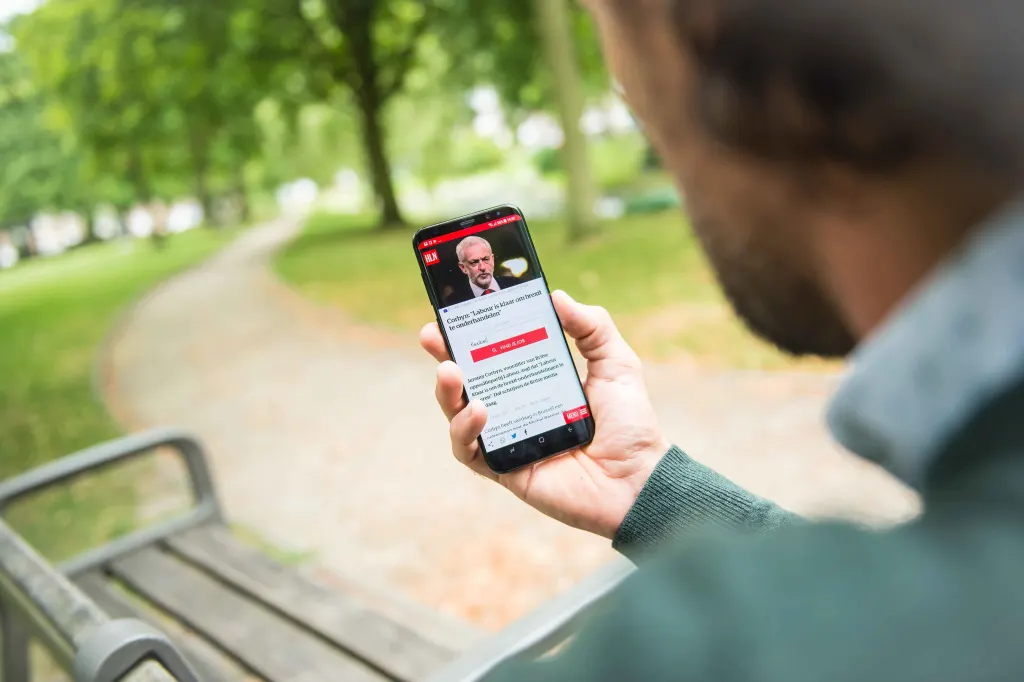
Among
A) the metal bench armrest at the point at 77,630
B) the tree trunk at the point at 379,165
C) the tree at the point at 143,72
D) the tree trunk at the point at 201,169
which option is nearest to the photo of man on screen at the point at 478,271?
the metal bench armrest at the point at 77,630

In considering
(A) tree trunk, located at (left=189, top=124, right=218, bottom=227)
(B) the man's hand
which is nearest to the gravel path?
(B) the man's hand

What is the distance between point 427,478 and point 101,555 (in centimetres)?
200

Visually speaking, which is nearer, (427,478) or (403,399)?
(427,478)

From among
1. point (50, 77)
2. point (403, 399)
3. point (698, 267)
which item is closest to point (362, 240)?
point (50, 77)

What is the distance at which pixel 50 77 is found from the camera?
504 inches

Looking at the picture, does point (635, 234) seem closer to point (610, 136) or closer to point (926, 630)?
point (926, 630)

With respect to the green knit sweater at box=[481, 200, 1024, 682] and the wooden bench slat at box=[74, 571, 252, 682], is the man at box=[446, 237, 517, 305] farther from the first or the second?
the green knit sweater at box=[481, 200, 1024, 682]

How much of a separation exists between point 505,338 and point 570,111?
31.9ft

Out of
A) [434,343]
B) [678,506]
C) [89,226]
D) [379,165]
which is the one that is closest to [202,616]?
[434,343]

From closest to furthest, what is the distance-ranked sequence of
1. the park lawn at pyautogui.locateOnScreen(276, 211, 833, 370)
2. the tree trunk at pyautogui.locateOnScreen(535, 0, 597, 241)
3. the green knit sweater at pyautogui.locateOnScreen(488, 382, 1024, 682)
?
1. the green knit sweater at pyautogui.locateOnScreen(488, 382, 1024, 682)
2. the park lawn at pyautogui.locateOnScreen(276, 211, 833, 370)
3. the tree trunk at pyautogui.locateOnScreen(535, 0, 597, 241)

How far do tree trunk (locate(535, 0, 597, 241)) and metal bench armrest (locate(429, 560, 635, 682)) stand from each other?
9.14 m

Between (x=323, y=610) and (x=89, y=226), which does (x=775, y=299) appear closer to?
(x=323, y=610)

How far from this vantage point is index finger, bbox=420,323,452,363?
62.8 inches

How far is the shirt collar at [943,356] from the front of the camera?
49 centimetres
